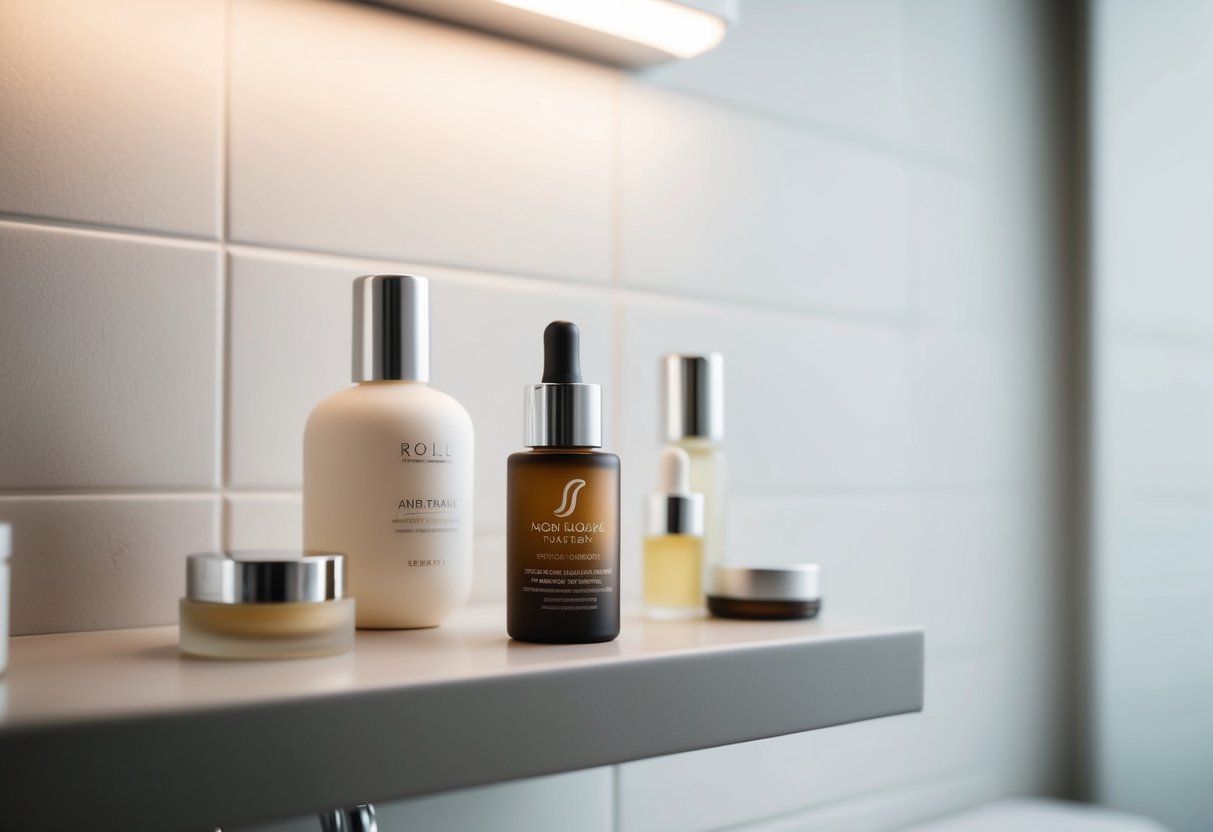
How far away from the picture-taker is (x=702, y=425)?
73 centimetres

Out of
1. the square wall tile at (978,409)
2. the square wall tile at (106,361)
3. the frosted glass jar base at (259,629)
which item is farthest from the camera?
the square wall tile at (978,409)

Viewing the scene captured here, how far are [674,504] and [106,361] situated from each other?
0.34 metres

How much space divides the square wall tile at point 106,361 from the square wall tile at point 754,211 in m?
0.32

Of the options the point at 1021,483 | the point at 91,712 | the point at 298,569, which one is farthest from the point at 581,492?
the point at 1021,483

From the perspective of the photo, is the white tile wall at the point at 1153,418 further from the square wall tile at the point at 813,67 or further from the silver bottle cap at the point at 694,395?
the silver bottle cap at the point at 694,395

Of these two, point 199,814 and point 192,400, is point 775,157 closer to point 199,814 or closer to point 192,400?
point 192,400

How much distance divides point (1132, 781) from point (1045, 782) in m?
0.08

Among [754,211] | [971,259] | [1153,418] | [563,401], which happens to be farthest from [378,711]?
[1153,418]

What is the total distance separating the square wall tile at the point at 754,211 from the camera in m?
0.84

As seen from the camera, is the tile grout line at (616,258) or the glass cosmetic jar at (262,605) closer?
the glass cosmetic jar at (262,605)

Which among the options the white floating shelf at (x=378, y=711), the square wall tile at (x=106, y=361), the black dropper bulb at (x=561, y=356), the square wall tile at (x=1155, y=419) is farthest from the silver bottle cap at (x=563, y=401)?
the square wall tile at (x=1155, y=419)

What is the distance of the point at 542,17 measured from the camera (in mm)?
727

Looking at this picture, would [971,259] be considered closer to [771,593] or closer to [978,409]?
[978,409]

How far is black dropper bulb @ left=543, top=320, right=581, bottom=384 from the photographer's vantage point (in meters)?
0.56
